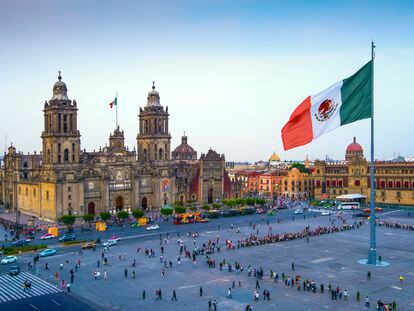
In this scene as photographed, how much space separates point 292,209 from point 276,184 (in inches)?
1341

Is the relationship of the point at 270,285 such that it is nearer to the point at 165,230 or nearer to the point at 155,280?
the point at 155,280

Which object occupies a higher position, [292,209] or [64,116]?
[64,116]

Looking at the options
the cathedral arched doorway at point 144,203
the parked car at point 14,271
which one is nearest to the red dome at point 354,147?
the cathedral arched doorway at point 144,203

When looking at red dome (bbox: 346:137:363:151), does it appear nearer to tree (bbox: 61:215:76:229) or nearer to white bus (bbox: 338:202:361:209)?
white bus (bbox: 338:202:361:209)

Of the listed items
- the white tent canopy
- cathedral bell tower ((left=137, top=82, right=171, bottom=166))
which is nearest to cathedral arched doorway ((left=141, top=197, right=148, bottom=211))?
cathedral bell tower ((left=137, top=82, right=171, bottom=166))

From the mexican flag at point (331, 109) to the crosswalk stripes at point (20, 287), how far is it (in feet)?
79.2

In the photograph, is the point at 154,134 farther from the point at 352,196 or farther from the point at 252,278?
the point at 252,278

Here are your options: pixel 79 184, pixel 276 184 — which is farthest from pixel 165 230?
pixel 276 184

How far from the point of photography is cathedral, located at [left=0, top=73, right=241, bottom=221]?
8942 centimetres

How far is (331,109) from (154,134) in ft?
225

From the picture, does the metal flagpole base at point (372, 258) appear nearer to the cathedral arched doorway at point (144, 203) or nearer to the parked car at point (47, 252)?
the parked car at point (47, 252)

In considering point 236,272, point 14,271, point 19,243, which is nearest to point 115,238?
point 19,243

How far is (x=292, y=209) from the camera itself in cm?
11012

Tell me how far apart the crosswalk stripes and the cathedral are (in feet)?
126
